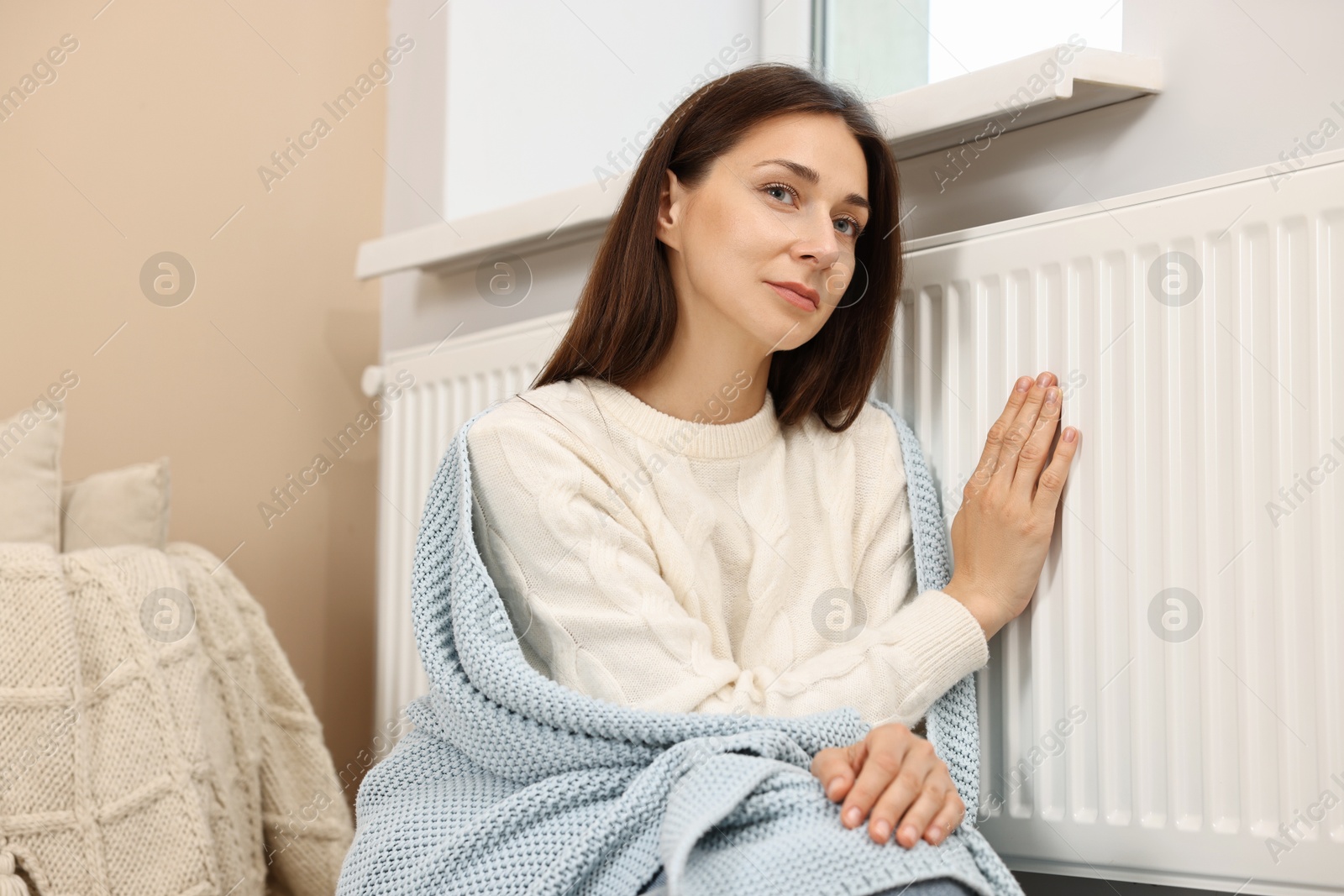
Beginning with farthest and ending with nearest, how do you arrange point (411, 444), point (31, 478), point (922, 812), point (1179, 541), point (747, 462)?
point (411, 444) → point (31, 478) → point (747, 462) → point (1179, 541) → point (922, 812)

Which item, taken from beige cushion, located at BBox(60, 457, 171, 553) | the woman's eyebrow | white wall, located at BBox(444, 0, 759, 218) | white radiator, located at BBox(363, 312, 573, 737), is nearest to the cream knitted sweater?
the woman's eyebrow

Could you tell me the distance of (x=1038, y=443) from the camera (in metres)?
1.06

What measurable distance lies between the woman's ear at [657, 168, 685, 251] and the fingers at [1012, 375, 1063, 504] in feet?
1.27

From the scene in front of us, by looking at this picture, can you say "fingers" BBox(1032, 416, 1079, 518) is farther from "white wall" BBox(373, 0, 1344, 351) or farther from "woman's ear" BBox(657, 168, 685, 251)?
"woman's ear" BBox(657, 168, 685, 251)

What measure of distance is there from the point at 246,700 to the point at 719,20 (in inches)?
44.2

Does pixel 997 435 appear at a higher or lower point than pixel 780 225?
lower

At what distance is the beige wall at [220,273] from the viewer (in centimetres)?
160

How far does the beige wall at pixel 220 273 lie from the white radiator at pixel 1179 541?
3.64 ft

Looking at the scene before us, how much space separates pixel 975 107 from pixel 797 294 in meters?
0.26

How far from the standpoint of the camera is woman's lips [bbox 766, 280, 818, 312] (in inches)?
44.3

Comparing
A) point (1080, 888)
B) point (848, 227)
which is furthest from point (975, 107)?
point (1080, 888)

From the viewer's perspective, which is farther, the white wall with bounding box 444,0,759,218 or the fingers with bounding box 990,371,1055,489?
the white wall with bounding box 444,0,759,218

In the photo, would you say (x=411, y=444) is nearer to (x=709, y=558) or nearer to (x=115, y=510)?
(x=115, y=510)

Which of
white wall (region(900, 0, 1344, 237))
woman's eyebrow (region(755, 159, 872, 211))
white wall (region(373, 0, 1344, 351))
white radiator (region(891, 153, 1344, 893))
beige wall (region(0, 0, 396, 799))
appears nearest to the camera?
white radiator (region(891, 153, 1344, 893))
